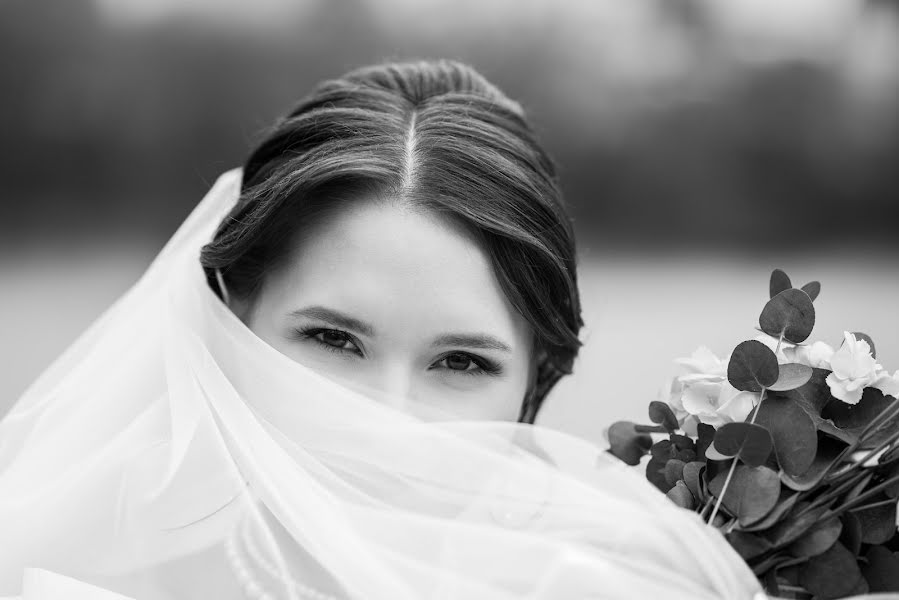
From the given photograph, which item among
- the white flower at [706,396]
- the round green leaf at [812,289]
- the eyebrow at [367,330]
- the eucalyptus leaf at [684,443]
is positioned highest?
the round green leaf at [812,289]

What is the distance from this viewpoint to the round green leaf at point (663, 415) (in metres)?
1.10

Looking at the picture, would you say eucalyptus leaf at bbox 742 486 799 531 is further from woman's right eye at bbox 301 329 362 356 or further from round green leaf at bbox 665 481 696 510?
woman's right eye at bbox 301 329 362 356

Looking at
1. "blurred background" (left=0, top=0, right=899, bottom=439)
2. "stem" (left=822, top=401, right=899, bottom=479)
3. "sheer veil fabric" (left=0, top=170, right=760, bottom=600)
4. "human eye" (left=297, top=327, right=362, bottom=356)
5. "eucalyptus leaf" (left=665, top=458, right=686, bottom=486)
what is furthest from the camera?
"blurred background" (left=0, top=0, right=899, bottom=439)

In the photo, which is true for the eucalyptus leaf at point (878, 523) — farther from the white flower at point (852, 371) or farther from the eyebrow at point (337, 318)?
the eyebrow at point (337, 318)

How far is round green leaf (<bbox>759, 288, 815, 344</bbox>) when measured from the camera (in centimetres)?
102

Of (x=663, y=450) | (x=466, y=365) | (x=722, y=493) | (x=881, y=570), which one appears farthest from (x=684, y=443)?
(x=466, y=365)

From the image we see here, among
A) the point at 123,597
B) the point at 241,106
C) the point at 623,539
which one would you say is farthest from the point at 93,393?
the point at 241,106

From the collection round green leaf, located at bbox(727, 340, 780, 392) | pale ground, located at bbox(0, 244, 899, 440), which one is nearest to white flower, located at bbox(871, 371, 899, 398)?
round green leaf, located at bbox(727, 340, 780, 392)

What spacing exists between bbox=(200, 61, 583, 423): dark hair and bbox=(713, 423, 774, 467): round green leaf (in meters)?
0.44

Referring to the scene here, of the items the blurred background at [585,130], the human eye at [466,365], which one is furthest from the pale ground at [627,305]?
the human eye at [466,365]

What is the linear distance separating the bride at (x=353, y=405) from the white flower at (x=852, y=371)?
0.84 feet

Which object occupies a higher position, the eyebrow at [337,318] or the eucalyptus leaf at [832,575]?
the eyebrow at [337,318]

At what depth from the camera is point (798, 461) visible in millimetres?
909

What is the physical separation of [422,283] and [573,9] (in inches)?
92.7
